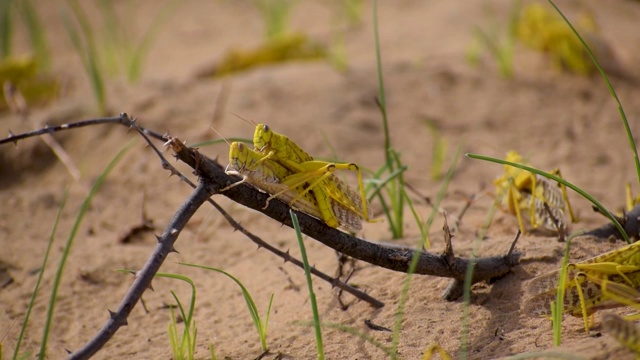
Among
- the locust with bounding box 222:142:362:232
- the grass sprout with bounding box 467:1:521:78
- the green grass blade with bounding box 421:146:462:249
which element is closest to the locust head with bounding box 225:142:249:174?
the locust with bounding box 222:142:362:232

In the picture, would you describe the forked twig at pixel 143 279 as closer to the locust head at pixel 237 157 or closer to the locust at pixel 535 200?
the locust head at pixel 237 157

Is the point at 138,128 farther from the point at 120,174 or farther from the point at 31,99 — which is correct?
the point at 31,99

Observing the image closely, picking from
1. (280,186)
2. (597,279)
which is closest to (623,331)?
(597,279)

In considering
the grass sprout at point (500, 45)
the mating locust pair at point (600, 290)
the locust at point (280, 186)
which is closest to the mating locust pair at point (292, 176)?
the locust at point (280, 186)

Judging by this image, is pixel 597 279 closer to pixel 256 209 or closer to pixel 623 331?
pixel 623 331

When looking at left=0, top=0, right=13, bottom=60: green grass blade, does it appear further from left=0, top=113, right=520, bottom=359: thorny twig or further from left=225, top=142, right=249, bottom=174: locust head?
left=225, top=142, right=249, bottom=174: locust head
